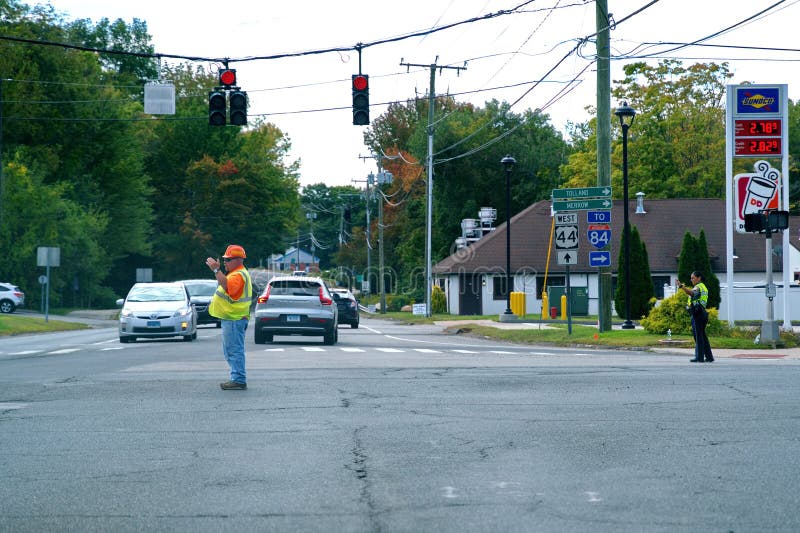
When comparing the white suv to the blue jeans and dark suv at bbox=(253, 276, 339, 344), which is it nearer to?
dark suv at bbox=(253, 276, 339, 344)

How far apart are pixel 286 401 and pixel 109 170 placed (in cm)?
5903

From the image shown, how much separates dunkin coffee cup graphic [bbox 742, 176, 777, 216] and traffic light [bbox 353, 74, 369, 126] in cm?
934

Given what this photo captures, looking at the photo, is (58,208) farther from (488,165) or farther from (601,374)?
(601,374)

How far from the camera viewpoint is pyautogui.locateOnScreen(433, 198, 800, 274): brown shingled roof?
5838 cm

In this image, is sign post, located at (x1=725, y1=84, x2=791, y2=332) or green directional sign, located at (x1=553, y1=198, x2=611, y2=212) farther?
green directional sign, located at (x1=553, y1=198, x2=611, y2=212)

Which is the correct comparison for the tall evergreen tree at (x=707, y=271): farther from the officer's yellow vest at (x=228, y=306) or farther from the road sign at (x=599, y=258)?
the officer's yellow vest at (x=228, y=306)

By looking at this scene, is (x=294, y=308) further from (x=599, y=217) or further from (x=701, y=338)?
(x=701, y=338)

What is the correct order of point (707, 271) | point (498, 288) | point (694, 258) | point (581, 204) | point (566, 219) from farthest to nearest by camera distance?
point (498, 288) → point (694, 258) → point (707, 271) → point (566, 219) → point (581, 204)

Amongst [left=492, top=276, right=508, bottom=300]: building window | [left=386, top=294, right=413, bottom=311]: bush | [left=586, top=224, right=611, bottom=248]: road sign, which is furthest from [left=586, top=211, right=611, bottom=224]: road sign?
[left=386, top=294, right=413, bottom=311]: bush

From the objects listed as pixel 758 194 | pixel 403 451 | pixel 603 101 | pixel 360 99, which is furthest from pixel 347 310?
pixel 403 451

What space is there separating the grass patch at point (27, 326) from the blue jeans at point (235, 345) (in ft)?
84.9

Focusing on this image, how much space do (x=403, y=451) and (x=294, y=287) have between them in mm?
17838

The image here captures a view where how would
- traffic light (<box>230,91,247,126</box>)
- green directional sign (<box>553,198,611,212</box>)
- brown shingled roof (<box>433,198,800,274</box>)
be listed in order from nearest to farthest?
1. traffic light (<box>230,91,247,126</box>)
2. green directional sign (<box>553,198,611,212</box>)
3. brown shingled roof (<box>433,198,800,274</box>)

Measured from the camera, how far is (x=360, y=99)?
25.0 m
